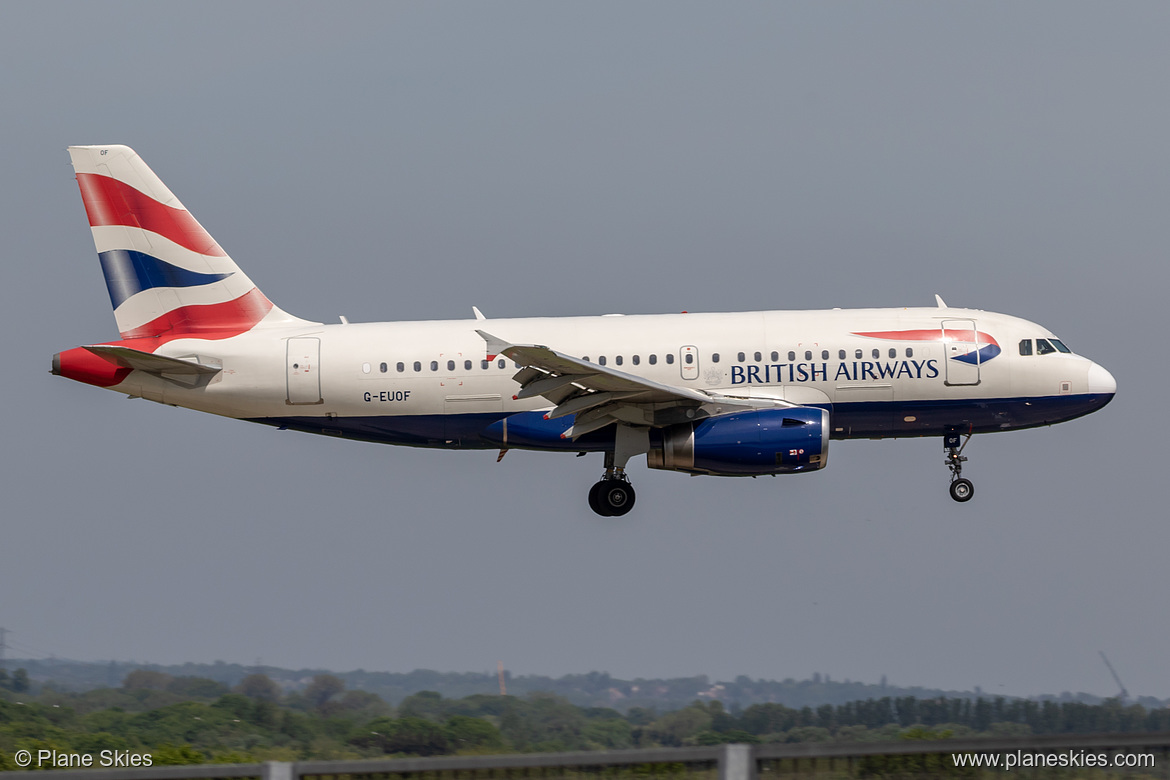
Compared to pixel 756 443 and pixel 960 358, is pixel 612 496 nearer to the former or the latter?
pixel 756 443

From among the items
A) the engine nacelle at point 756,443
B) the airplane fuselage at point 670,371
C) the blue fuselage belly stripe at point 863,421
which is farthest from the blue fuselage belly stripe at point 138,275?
the engine nacelle at point 756,443

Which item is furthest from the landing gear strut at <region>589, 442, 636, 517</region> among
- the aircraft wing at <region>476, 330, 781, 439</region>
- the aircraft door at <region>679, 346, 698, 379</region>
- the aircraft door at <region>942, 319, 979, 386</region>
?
the aircraft door at <region>942, 319, 979, 386</region>

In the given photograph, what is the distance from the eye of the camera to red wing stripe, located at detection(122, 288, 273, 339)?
30672 millimetres

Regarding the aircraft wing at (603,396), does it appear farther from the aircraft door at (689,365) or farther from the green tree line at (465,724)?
the green tree line at (465,724)

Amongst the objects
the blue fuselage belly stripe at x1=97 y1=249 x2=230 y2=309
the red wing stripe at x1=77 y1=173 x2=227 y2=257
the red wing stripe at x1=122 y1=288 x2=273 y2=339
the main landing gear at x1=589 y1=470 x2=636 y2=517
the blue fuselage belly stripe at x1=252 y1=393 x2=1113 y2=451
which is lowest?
the main landing gear at x1=589 y1=470 x2=636 y2=517

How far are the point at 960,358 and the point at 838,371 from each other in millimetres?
2821

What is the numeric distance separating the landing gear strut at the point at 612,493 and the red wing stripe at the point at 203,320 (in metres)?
9.07

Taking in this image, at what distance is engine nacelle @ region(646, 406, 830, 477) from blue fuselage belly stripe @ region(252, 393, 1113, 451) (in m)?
1.53

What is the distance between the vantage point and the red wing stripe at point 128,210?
31.3 m

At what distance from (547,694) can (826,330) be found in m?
10.7

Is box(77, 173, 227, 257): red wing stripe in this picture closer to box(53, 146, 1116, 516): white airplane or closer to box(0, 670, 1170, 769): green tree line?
box(53, 146, 1116, 516): white airplane

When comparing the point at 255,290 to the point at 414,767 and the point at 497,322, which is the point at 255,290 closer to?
the point at 497,322

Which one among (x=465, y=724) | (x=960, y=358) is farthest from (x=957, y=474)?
(x=465, y=724)

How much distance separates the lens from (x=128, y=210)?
31.3 metres
